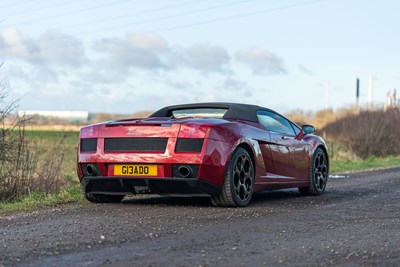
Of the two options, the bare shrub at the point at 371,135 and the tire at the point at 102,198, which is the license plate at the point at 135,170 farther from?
the bare shrub at the point at 371,135

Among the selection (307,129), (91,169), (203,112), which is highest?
(203,112)

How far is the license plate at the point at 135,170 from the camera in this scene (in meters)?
8.81

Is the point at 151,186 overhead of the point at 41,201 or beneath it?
overhead

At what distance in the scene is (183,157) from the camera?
8719 millimetres

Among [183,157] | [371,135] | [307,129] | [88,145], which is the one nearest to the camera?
[183,157]

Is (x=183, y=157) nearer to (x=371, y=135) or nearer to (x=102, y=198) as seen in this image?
(x=102, y=198)

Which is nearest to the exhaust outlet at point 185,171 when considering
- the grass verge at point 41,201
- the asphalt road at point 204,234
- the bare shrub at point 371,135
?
the asphalt road at point 204,234

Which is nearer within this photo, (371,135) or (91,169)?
(91,169)

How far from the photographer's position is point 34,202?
1007 cm

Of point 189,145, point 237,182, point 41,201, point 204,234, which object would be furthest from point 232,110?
point 204,234

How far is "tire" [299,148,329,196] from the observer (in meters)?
11.3

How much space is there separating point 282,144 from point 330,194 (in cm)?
162

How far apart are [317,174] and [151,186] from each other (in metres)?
3.57

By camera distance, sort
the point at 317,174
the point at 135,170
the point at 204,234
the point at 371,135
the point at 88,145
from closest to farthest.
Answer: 1. the point at 204,234
2. the point at 135,170
3. the point at 88,145
4. the point at 317,174
5. the point at 371,135
